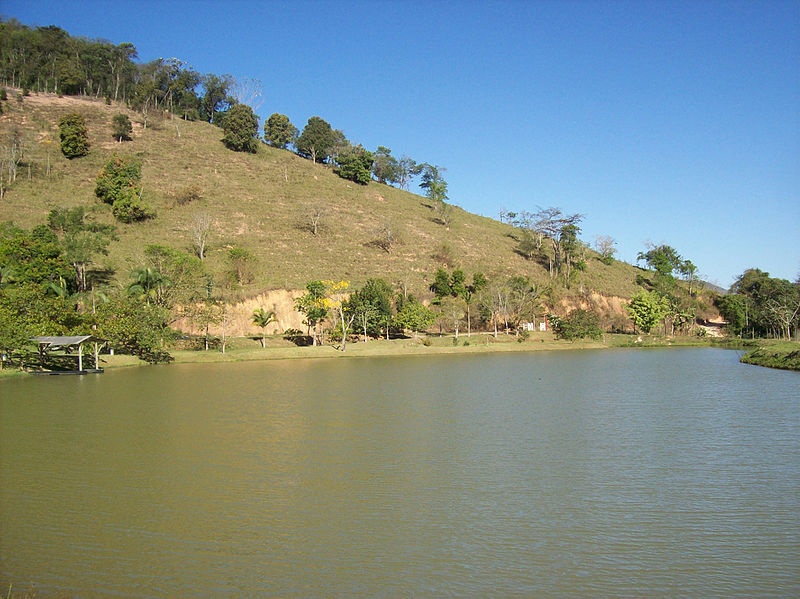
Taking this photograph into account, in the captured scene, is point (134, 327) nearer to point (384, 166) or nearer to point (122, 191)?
point (122, 191)

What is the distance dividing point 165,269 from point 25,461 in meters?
44.8

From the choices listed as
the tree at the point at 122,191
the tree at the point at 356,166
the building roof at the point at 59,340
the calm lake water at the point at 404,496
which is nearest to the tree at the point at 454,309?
the building roof at the point at 59,340

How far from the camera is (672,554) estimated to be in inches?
438

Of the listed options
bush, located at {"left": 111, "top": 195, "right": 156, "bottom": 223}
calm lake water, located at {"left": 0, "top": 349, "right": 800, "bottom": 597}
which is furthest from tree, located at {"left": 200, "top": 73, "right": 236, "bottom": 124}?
calm lake water, located at {"left": 0, "top": 349, "right": 800, "bottom": 597}

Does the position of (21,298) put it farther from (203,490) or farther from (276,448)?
(203,490)

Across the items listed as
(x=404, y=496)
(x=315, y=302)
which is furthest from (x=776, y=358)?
(x=404, y=496)

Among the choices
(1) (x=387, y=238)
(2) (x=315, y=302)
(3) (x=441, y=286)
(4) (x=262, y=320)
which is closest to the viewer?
(2) (x=315, y=302)

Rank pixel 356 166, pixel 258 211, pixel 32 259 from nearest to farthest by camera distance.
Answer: pixel 32 259
pixel 258 211
pixel 356 166

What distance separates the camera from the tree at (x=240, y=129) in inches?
4597

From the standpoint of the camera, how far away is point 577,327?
72.6 m

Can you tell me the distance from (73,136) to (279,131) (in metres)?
44.9

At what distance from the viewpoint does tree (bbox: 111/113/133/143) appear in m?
107

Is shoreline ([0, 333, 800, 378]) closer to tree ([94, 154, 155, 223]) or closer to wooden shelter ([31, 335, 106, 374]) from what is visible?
wooden shelter ([31, 335, 106, 374])

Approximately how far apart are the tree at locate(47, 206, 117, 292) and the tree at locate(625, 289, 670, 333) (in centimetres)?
6742
